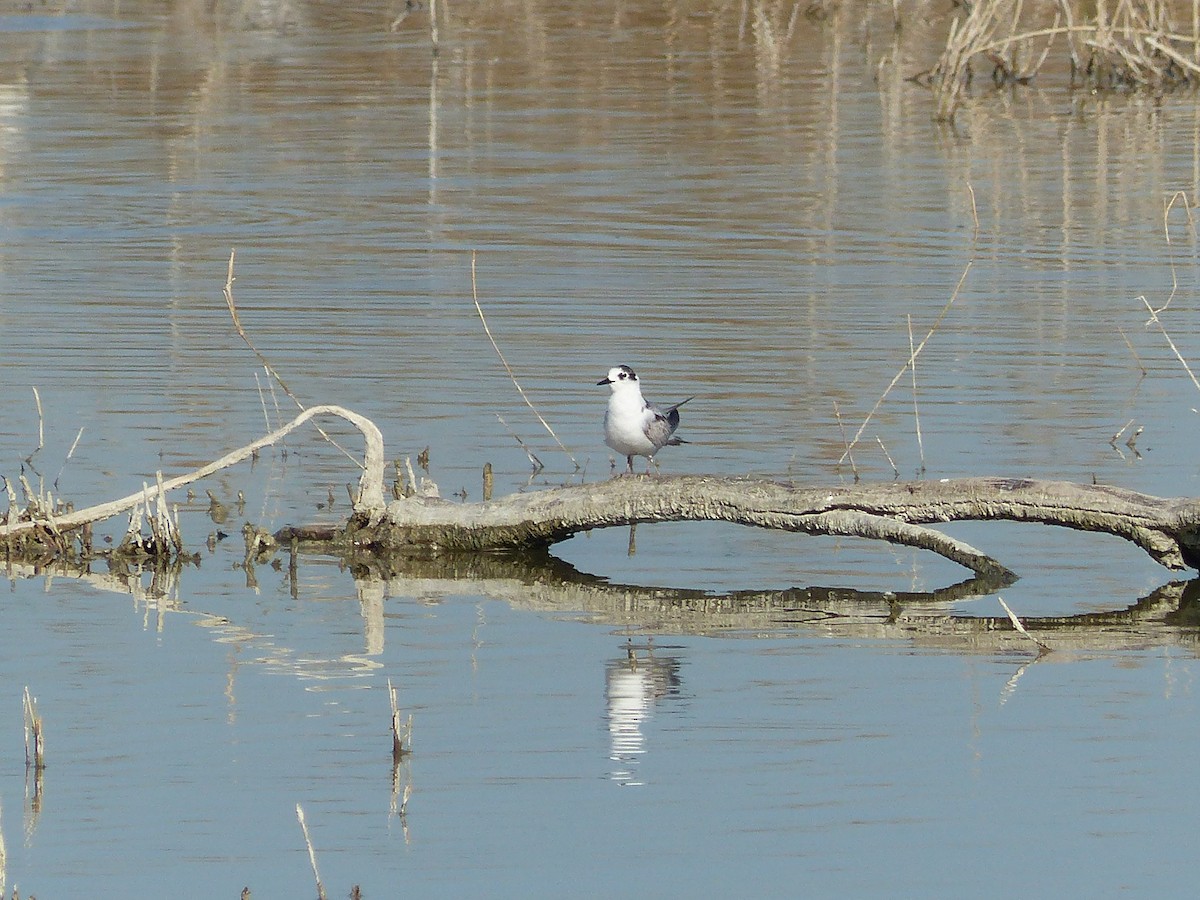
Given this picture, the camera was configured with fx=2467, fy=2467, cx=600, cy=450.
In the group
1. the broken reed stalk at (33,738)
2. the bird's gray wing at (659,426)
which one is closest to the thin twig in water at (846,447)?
the bird's gray wing at (659,426)

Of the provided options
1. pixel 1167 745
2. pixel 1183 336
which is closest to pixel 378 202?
pixel 1183 336

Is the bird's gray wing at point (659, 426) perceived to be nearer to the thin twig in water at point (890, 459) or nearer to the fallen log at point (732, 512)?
the fallen log at point (732, 512)

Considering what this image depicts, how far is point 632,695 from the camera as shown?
27.8 feet

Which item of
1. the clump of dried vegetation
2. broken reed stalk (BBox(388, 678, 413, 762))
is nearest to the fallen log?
broken reed stalk (BBox(388, 678, 413, 762))

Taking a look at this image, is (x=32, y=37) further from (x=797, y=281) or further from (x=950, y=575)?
(x=950, y=575)

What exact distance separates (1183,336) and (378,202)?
967 centimetres

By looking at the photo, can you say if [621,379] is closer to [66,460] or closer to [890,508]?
[890,508]

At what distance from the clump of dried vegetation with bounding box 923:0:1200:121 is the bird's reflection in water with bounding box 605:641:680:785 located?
19929 millimetres

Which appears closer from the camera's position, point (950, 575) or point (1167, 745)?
point (1167, 745)

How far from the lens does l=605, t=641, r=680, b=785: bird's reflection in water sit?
7.79 m

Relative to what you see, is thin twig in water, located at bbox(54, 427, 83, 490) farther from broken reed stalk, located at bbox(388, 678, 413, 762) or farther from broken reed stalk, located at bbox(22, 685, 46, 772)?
broken reed stalk, located at bbox(388, 678, 413, 762)

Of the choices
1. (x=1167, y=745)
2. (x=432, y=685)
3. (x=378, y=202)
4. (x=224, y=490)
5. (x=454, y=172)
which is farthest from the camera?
(x=454, y=172)

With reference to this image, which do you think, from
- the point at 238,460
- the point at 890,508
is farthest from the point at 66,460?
the point at 890,508

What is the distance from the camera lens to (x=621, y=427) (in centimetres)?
1100
